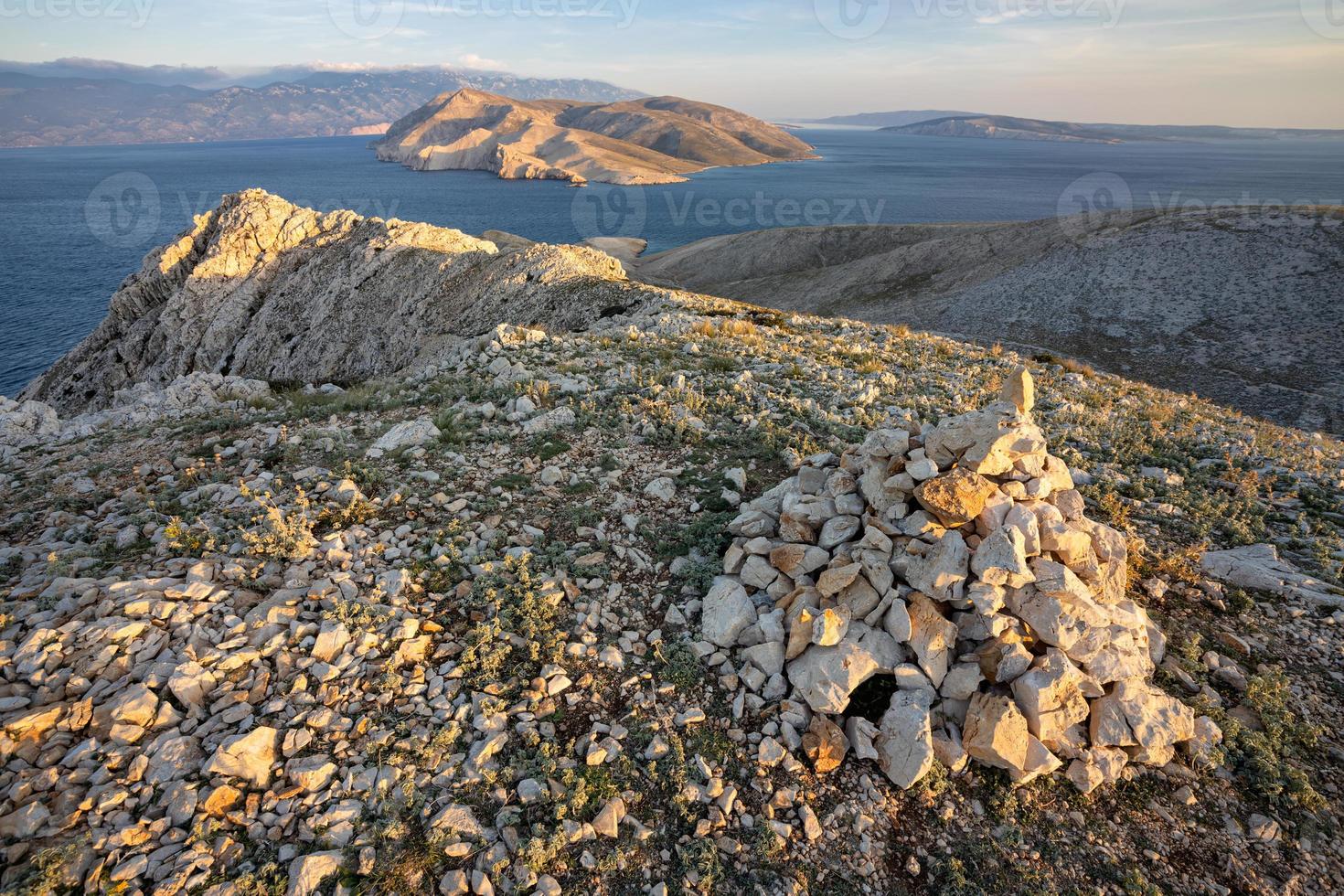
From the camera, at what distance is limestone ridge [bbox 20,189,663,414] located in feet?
126

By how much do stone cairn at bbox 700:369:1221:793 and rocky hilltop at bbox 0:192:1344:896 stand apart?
0.13ft

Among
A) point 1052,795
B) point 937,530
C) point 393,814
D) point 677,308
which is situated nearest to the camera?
point 393,814

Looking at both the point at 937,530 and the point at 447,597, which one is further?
the point at 447,597

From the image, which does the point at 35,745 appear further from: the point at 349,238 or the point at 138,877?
the point at 349,238

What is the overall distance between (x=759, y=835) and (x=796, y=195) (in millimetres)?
206122

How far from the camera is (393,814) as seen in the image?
207 inches

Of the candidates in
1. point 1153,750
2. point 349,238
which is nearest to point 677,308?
point 1153,750

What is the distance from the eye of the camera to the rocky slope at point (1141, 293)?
42750 mm

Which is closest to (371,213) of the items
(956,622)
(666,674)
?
(666,674)

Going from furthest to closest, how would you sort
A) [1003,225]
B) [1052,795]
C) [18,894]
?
[1003,225], [1052,795], [18,894]

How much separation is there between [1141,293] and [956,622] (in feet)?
218

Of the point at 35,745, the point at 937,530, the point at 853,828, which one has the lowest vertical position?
the point at 853,828

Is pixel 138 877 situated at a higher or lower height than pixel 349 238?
lower

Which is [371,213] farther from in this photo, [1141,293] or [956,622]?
[956,622]
